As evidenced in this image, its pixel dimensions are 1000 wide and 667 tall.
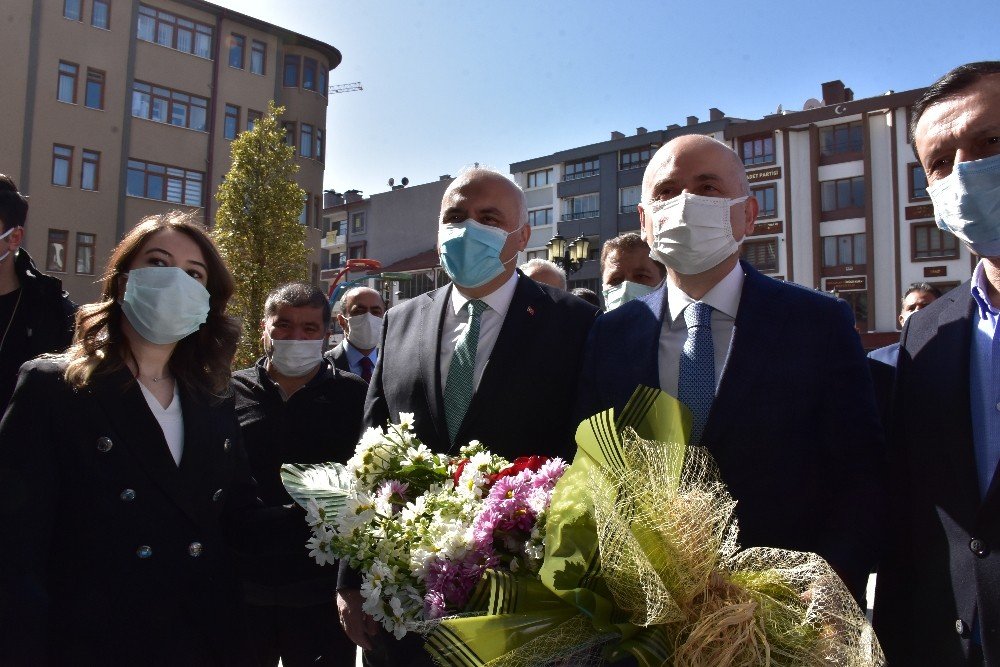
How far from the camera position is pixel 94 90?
91.0 feet

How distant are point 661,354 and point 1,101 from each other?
29.0 metres

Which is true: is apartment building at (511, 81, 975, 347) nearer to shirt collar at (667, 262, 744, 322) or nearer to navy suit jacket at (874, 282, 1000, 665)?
shirt collar at (667, 262, 744, 322)

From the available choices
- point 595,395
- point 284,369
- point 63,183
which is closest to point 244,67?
point 63,183

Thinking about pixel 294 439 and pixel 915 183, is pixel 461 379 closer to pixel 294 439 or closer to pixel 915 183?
pixel 294 439

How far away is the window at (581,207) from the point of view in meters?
48.7

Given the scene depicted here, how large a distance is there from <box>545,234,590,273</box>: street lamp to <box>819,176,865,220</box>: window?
77.3ft

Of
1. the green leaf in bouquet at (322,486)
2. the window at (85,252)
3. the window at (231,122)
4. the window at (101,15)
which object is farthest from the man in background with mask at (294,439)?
the window at (231,122)

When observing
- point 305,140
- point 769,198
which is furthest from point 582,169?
point 305,140

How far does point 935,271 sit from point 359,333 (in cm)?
3331

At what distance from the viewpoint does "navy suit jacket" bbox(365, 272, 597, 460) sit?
2869mm

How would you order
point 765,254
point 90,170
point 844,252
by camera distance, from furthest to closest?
1. point 765,254
2. point 844,252
3. point 90,170

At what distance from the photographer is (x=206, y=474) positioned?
8.99 feet

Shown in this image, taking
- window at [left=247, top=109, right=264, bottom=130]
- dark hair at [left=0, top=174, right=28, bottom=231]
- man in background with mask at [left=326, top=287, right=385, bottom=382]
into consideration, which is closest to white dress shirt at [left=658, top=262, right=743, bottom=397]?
dark hair at [left=0, top=174, right=28, bottom=231]

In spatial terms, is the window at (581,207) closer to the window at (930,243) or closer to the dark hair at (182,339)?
the window at (930,243)
